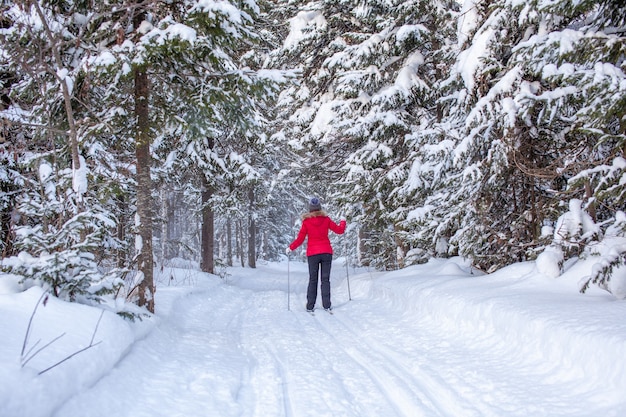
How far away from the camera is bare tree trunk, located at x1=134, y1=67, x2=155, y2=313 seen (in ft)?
20.5

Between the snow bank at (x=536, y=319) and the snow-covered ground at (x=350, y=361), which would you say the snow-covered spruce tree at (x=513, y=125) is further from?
the snow-covered ground at (x=350, y=361)

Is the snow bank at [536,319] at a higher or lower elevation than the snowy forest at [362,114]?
lower

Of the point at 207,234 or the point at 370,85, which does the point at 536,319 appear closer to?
the point at 370,85

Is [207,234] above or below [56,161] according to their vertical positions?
below

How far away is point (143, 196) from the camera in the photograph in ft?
21.0

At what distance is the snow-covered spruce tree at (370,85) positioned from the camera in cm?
1023

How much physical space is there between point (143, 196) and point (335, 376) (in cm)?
423

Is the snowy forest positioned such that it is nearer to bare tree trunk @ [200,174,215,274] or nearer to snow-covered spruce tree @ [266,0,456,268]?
snow-covered spruce tree @ [266,0,456,268]

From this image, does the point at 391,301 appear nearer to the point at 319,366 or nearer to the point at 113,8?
the point at 319,366

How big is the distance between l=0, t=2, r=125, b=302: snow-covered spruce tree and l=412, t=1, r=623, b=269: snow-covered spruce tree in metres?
5.94

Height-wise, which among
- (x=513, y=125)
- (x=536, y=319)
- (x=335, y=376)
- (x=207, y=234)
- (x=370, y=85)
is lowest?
(x=335, y=376)

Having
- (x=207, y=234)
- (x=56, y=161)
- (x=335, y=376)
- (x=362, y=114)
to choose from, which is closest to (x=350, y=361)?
(x=335, y=376)

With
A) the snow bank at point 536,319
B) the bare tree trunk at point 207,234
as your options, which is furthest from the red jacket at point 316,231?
the bare tree trunk at point 207,234

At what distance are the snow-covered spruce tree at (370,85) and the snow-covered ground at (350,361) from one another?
4913 mm
